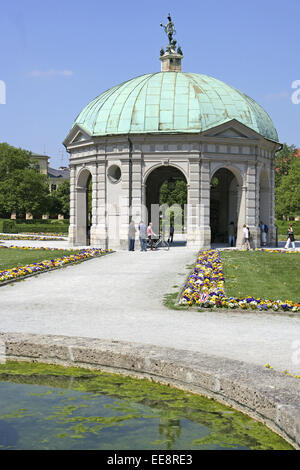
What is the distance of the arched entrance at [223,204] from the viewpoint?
3868 centimetres

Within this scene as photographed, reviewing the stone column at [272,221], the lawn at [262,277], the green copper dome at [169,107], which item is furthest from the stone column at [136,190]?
the stone column at [272,221]

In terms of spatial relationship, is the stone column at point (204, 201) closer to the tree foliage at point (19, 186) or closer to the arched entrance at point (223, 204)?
the arched entrance at point (223, 204)

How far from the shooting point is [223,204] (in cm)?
4012

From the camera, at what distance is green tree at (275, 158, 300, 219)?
71062 millimetres

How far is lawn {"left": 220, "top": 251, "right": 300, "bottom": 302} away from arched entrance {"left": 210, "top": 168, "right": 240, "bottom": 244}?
13283 millimetres

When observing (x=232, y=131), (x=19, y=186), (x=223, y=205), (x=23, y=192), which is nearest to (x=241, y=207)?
(x=232, y=131)

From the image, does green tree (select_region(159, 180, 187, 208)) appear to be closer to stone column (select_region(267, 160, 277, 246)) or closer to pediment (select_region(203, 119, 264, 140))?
stone column (select_region(267, 160, 277, 246))

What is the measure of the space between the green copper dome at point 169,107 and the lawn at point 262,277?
9985 millimetres

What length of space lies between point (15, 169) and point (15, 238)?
35556mm

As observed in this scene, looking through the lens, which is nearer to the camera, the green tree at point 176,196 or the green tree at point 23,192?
the green tree at point 23,192

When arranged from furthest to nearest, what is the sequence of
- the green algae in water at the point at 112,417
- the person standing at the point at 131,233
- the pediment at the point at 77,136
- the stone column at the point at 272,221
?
the stone column at the point at 272,221 < the pediment at the point at 77,136 < the person standing at the point at 131,233 < the green algae in water at the point at 112,417

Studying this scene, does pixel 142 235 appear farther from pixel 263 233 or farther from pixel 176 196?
pixel 176 196

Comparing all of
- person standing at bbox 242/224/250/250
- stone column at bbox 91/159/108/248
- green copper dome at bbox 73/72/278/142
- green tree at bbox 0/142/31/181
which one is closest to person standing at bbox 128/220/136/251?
stone column at bbox 91/159/108/248
